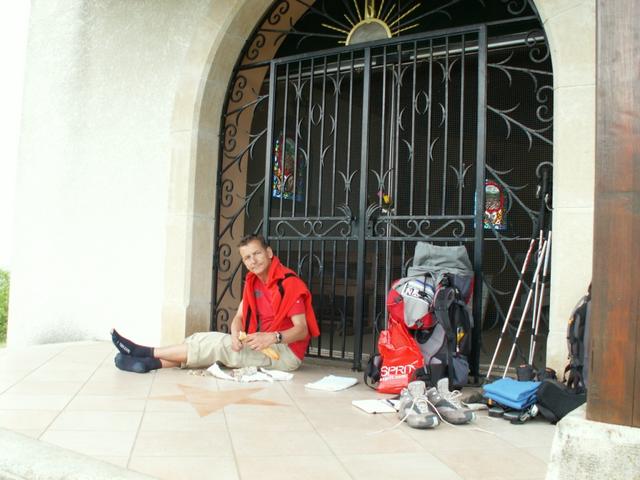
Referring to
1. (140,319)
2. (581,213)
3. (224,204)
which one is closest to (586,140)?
(581,213)

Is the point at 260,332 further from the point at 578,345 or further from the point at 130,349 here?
the point at 578,345

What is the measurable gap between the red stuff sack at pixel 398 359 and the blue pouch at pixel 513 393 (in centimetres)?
62

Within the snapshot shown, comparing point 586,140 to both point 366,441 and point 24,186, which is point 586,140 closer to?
point 366,441

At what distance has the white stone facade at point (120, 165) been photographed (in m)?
6.02

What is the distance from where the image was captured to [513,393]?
3.65 metres

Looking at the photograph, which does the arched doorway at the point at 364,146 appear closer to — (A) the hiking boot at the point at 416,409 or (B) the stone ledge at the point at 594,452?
(A) the hiking boot at the point at 416,409

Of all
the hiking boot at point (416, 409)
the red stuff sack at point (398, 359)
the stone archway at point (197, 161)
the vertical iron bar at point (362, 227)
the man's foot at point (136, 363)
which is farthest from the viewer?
the stone archway at point (197, 161)

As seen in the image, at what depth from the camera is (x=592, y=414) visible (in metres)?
2.27

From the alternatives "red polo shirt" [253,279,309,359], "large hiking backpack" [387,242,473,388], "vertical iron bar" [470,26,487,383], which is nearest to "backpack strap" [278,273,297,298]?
"red polo shirt" [253,279,309,359]

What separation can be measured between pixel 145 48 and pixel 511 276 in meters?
6.39

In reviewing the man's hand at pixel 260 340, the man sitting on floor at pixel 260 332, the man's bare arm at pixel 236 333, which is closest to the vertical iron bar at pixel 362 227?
the man sitting on floor at pixel 260 332

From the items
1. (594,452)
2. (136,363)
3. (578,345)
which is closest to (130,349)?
(136,363)

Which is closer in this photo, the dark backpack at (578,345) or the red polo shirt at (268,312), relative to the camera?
the dark backpack at (578,345)

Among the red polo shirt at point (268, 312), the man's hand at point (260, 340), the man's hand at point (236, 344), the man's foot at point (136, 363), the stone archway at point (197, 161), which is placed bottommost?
the man's foot at point (136, 363)
